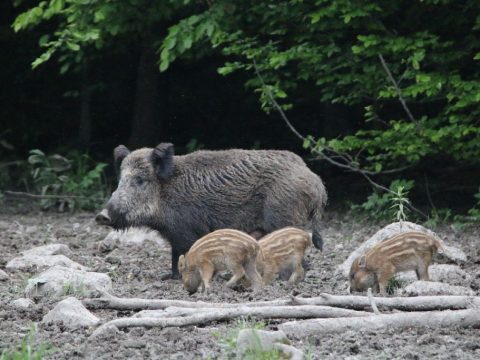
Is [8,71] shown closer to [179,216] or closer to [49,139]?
[49,139]

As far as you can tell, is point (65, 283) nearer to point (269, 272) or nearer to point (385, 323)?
point (269, 272)

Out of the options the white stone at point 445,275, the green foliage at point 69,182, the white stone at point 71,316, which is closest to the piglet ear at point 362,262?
the white stone at point 445,275

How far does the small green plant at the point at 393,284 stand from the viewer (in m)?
7.58

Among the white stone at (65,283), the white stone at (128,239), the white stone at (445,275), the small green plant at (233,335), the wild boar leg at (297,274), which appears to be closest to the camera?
the small green plant at (233,335)

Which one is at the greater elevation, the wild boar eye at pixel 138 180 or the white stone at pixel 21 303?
the wild boar eye at pixel 138 180

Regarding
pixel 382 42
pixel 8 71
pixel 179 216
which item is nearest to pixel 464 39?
pixel 382 42

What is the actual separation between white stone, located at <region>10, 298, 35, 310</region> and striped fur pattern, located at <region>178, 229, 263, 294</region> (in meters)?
1.37

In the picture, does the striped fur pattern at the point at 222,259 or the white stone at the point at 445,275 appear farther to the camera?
the white stone at the point at 445,275

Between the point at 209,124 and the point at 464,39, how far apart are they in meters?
6.30

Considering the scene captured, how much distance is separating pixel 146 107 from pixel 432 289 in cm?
966

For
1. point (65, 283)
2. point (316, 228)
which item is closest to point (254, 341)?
point (65, 283)

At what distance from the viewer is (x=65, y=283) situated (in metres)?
7.25

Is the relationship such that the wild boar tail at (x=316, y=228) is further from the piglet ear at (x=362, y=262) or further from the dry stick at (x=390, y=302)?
the dry stick at (x=390, y=302)

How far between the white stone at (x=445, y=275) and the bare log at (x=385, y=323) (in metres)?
2.09
